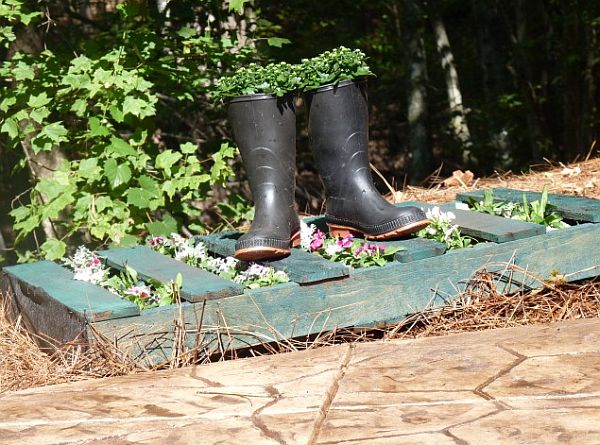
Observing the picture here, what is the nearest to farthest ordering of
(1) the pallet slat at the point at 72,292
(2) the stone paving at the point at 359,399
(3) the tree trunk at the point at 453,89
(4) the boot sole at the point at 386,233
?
(2) the stone paving at the point at 359,399 → (1) the pallet slat at the point at 72,292 → (4) the boot sole at the point at 386,233 → (3) the tree trunk at the point at 453,89

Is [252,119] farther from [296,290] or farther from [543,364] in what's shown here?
[543,364]

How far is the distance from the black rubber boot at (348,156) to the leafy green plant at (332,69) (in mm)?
25

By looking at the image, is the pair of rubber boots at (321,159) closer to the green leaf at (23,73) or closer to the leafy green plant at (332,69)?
the leafy green plant at (332,69)

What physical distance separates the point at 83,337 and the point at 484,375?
1.10 m

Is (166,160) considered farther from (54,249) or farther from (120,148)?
(54,249)

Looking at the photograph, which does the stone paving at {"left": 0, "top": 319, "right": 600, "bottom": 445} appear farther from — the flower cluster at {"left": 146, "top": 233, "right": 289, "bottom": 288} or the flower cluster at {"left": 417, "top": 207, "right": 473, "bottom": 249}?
the flower cluster at {"left": 417, "top": 207, "right": 473, "bottom": 249}

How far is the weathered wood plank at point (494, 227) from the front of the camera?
316 centimetres

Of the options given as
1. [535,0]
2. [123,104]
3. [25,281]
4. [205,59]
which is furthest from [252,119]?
[535,0]

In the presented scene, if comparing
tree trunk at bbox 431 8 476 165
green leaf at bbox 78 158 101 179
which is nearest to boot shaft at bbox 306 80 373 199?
green leaf at bbox 78 158 101 179

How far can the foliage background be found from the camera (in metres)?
4.32

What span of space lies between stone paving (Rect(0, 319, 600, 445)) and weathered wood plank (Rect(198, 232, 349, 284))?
277 mm

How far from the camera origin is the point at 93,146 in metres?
4.41

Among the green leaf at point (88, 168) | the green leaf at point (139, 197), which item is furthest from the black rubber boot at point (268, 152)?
the green leaf at point (88, 168)

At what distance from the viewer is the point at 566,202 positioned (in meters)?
3.63
